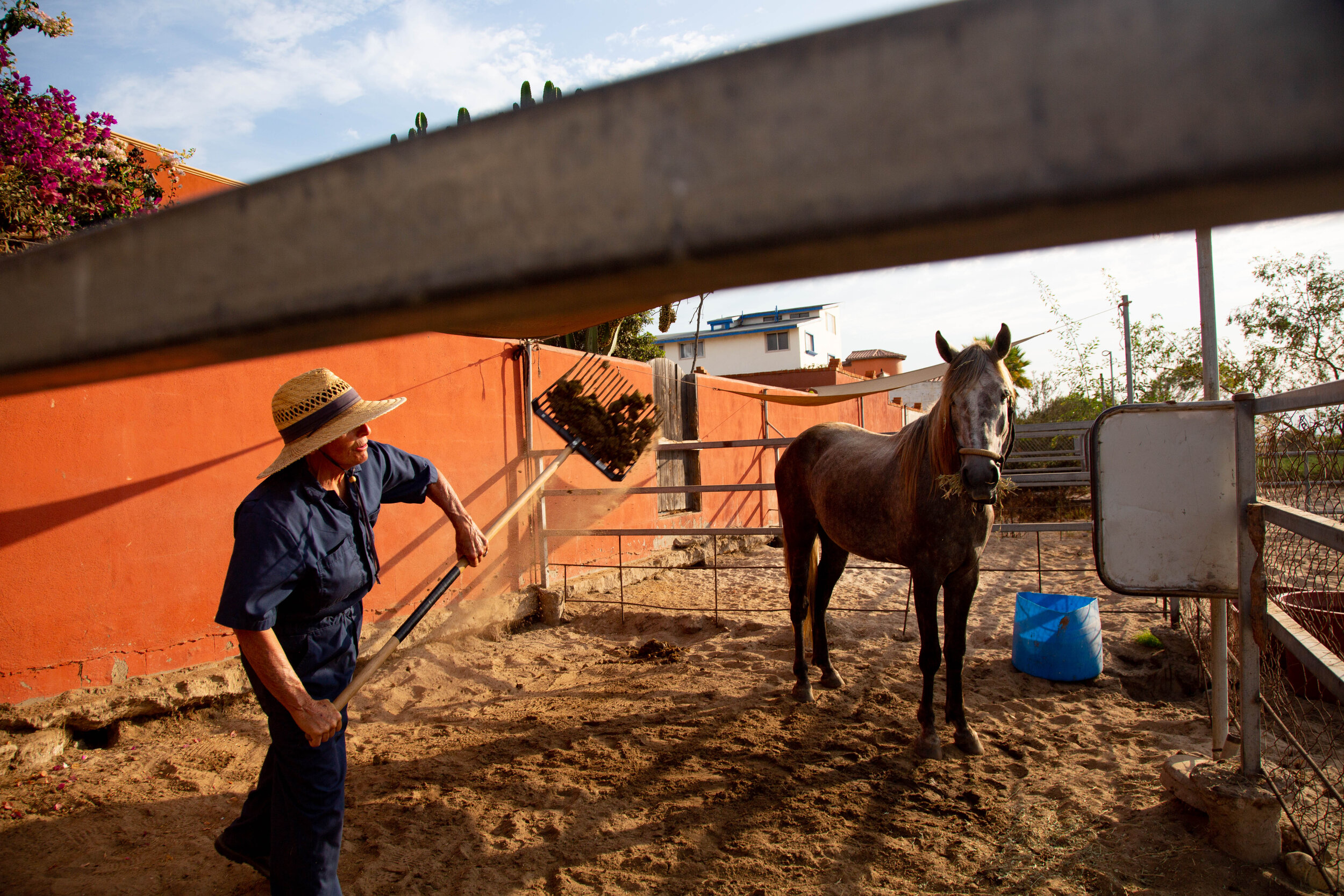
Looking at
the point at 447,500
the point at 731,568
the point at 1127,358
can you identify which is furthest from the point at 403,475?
the point at 1127,358

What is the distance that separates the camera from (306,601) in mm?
2043

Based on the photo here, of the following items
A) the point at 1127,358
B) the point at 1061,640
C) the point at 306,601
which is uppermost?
the point at 1127,358

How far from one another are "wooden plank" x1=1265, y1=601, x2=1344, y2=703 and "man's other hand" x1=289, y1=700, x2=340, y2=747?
2.58 meters

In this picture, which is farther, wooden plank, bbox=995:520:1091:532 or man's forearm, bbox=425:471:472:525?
wooden plank, bbox=995:520:1091:532

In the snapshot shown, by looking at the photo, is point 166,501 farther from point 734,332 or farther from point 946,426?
point 734,332

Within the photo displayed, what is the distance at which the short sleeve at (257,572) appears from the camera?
180 cm

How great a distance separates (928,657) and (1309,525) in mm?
1859

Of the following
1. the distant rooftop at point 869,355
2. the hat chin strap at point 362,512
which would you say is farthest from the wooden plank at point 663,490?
the distant rooftop at point 869,355

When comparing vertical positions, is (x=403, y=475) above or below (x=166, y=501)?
above

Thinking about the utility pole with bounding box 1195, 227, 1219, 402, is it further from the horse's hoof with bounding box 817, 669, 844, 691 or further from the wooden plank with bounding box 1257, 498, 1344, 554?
the horse's hoof with bounding box 817, 669, 844, 691

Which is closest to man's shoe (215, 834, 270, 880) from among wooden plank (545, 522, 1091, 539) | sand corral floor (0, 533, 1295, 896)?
sand corral floor (0, 533, 1295, 896)

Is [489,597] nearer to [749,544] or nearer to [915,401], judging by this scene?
[749,544]

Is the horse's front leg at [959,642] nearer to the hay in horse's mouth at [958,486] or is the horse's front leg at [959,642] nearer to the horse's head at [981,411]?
the hay in horse's mouth at [958,486]

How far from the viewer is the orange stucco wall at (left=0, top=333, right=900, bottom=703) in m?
3.26
